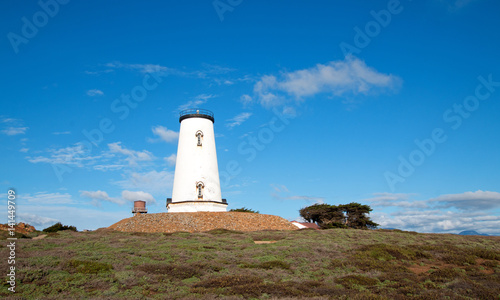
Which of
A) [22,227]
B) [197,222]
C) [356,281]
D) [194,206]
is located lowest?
[356,281]

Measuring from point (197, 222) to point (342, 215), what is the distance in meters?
28.3

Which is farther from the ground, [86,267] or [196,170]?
[196,170]

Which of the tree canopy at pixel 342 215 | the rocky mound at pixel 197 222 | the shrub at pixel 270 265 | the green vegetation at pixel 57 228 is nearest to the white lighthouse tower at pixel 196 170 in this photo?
the rocky mound at pixel 197 222

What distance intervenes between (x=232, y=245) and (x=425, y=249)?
461 inches

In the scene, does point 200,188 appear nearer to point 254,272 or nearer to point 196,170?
point 196,170

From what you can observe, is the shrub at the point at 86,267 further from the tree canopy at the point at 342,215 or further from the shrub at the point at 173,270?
the tree canopy at the point at 342,215

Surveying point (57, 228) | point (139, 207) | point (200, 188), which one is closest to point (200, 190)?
point (200, 188)

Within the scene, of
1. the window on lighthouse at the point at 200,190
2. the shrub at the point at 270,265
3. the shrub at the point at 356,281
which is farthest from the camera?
the window on lighthouse at the point at 200,190

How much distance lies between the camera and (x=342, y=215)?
54.5m

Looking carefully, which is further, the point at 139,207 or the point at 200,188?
the point at 139,207

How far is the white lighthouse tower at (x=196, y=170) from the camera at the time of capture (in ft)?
131

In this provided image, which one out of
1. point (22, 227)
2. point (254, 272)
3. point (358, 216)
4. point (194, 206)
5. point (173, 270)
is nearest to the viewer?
point (173, 270)

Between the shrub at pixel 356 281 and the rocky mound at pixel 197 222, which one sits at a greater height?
the rocky mound at pixel 197 222

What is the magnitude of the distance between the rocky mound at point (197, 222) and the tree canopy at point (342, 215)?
1704 centimetres
